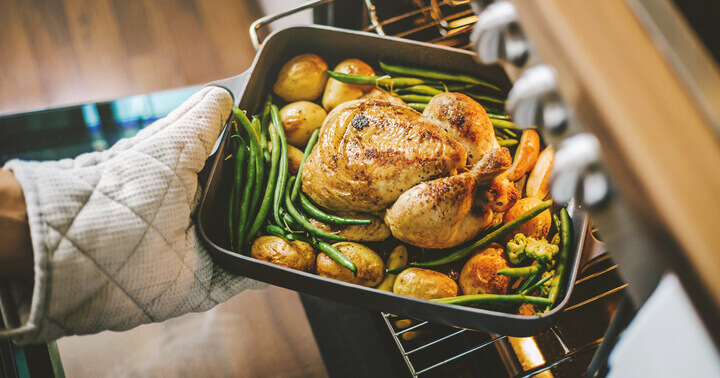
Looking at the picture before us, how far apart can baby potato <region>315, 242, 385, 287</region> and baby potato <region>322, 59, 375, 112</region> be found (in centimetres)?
50

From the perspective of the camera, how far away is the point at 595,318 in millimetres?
1222

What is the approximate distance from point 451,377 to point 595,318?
1.42ft

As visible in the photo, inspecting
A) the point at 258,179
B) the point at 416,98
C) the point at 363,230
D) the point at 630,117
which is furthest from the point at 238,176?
the point at 630,117

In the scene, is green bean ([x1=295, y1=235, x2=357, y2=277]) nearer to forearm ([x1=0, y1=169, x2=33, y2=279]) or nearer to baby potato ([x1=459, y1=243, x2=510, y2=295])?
baby potato ([x1=459, y1=243, x2=510, y2=295])

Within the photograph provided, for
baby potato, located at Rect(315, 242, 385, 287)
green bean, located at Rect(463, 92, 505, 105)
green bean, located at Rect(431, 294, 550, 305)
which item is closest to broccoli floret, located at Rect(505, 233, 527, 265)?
green bean, located at Rect(431, 294, 550, 305)

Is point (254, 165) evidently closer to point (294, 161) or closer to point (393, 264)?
point (294, 161)

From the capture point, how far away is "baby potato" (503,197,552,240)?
1.18 m

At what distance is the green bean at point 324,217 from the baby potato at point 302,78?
376 millimetres

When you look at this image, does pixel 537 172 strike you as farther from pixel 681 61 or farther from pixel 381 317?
pixel 681 61

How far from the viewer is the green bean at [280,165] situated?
1.22m

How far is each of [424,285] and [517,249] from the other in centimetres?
26

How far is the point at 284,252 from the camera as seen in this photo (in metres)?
1.13

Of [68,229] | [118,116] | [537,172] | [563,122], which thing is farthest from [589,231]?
[118,116]

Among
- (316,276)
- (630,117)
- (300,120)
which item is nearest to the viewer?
(630,117)
